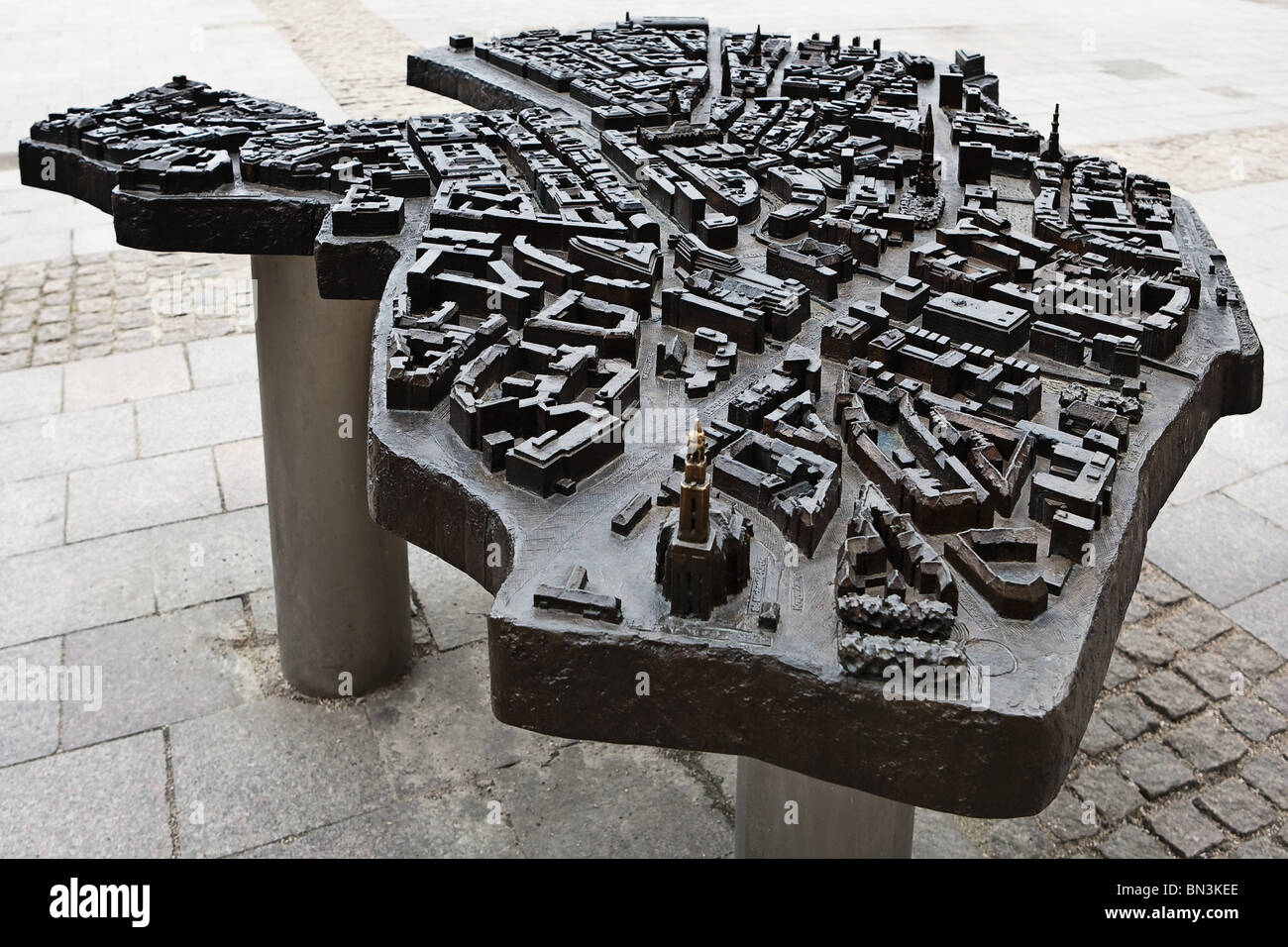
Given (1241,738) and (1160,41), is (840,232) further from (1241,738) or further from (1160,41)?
(1160,41)

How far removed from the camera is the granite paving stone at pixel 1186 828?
14.5ft

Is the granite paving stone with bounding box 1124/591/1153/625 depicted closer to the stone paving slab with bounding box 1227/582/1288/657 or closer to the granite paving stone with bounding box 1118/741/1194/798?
the stone paving slab with bounding box 1227/582/1288/657

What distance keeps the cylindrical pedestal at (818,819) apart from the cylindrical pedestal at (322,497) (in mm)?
2153

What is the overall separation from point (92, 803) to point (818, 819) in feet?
9.44

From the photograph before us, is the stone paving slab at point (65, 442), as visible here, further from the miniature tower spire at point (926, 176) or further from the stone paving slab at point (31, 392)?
the miniature tower spire at point (926, 176)

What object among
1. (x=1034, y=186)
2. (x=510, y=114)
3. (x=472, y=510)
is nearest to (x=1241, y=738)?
(x=1034, y=186)

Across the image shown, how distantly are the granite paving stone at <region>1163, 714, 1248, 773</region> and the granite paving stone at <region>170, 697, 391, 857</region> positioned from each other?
326cm

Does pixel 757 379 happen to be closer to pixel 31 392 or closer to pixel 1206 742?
pixel 1206 742

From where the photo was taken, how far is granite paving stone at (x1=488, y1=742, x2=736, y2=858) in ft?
14.7

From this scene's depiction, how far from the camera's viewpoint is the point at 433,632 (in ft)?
18.8

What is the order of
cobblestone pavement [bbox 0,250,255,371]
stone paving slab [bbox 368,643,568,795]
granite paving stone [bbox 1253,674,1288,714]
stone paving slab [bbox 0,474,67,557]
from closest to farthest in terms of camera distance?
1. stone paving slab [bbox 368,643,568,795]
2. granite paving stone [bbox 1253,674,1288,714]
3. stone paving slab [bbox 0,474,67,557]
4. cobblestone pavement [bbox 0,250,255,371]

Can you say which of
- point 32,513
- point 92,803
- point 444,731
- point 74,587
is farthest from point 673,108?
point 32,513

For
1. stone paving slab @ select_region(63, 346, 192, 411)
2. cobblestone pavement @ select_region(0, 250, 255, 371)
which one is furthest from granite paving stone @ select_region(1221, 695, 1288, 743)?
cobblestone pavement @ select_region(0, 250, 255, 371)
